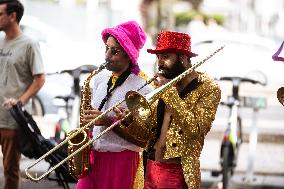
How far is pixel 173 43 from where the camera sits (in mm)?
5133

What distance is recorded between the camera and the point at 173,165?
5.09m

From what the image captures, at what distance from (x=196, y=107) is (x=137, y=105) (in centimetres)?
38

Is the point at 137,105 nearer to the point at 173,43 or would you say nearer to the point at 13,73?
the point at 173,43

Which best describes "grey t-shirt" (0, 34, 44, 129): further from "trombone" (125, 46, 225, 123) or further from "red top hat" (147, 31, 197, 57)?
"trombone" (125, 46, 225, 123)

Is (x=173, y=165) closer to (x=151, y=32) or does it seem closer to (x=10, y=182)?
(x=10, y=182)

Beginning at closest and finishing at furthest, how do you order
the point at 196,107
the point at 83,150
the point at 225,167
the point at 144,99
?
the point at 144,99
the point at 196,107
the point at 83,150
the point at 225,167

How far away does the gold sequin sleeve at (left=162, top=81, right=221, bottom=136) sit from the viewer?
16.1 feet

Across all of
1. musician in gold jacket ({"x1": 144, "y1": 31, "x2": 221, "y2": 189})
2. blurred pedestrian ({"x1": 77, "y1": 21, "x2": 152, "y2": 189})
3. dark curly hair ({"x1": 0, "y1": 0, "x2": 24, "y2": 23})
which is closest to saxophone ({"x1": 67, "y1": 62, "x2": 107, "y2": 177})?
blurred pedestrian ({"x1": 77, "y1": 21, "x2": 152, "y2": 189})

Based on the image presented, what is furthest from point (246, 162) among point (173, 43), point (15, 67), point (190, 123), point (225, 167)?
point (190, 123)

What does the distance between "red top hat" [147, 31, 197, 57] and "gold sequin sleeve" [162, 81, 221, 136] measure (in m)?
0.25

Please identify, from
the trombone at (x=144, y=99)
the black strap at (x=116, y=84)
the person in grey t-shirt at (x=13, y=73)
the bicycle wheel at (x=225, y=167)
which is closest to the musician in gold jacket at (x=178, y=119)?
the trombone at (x=144, y=99)

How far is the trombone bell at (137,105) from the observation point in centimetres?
482

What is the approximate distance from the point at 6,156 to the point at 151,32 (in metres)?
27.2

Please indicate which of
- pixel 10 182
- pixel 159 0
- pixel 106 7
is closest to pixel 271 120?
pixel 10 182
